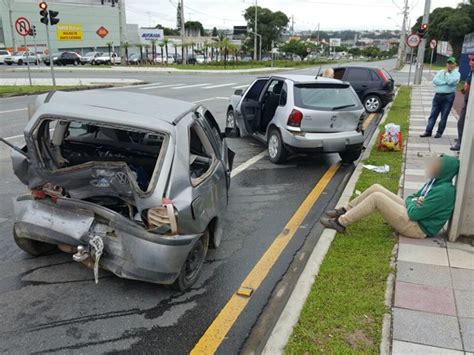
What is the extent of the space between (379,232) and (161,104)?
2825 millimetres

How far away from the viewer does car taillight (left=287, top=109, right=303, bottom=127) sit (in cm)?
765

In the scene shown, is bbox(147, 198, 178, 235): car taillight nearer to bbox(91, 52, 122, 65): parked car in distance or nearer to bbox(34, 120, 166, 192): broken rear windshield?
bbox(34, 120, 166, 192): broken rear windshield

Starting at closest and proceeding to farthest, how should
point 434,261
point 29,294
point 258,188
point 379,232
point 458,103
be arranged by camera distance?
1. point 29,294
2. point 434,261
3. point 379,232
4. point 258,188
5. point 458,103

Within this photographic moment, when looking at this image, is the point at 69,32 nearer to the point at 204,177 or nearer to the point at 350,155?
the point at 350,155

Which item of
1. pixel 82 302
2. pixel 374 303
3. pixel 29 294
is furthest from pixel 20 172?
pixel 374 303

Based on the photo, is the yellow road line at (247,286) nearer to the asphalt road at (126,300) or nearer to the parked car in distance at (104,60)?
the asphalt road at (126,300)

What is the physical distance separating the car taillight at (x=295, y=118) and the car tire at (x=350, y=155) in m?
1.15

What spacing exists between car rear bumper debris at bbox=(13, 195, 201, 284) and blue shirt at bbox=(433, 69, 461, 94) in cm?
860

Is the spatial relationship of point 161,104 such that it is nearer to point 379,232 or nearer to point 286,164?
point 379,232

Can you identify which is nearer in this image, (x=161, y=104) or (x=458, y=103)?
(x=161, y=104)

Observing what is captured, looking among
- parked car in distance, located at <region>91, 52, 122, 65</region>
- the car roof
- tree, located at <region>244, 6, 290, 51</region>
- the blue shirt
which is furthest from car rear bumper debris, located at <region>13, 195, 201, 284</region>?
tree, located at <region>244, 6, 290, 51</region>

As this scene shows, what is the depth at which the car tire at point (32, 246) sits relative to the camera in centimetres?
419

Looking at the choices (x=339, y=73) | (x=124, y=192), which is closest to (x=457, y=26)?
(x=339, y=73)

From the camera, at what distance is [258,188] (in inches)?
274
